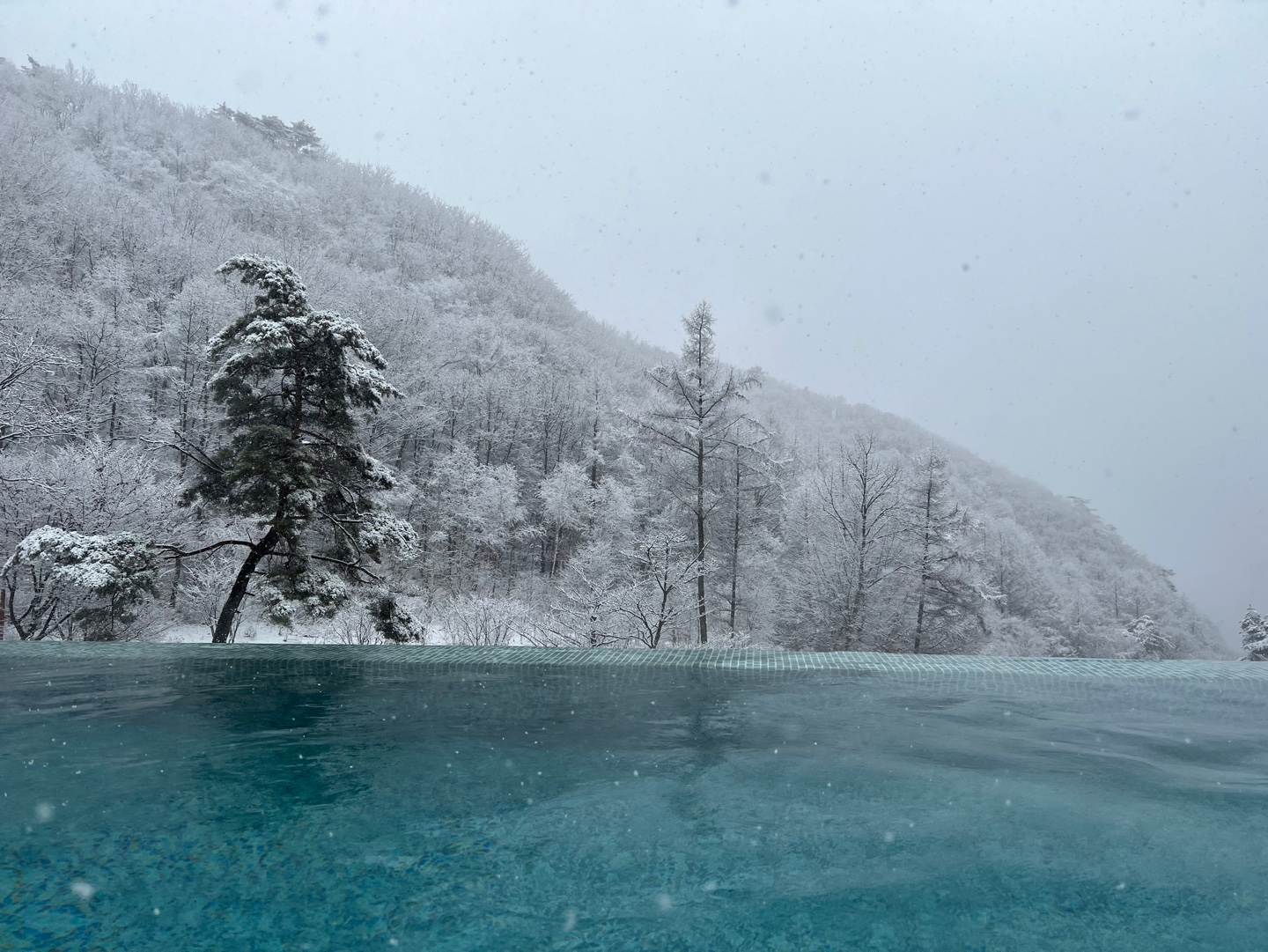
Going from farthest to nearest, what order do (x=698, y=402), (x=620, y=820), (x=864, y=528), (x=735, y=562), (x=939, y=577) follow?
(x=735, y=562) < (x=864, y=528) < (x=939, y=577) < (x=698, y=402) < (x=620, y=820)

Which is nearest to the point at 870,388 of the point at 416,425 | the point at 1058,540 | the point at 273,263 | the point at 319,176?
the point at 1058,540

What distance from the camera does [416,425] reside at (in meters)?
26.5

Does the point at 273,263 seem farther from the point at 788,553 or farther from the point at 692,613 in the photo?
the point at 788,553

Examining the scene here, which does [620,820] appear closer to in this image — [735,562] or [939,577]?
[735,562]

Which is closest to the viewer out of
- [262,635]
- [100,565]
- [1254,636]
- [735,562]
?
[100,565]

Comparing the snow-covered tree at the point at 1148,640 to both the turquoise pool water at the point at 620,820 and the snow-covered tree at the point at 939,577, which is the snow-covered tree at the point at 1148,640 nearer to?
the snow-covered tree at the point at 939,577

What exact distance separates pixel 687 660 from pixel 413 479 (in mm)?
21782

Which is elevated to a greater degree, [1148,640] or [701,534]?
[701,534]

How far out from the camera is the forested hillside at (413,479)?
323 inches

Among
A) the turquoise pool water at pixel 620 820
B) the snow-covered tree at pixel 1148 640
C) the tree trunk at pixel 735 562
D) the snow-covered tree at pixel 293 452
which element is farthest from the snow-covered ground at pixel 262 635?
the snow-covered tree at pixel 1148 640

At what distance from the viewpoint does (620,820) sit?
8.46 feet

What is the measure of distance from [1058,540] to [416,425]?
41481mm

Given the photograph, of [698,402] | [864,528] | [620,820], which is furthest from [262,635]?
[620,820]

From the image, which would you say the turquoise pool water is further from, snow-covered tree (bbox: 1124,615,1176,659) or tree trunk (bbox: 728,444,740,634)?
snow-covered tree (bbox: 1124,615,1176,659)
